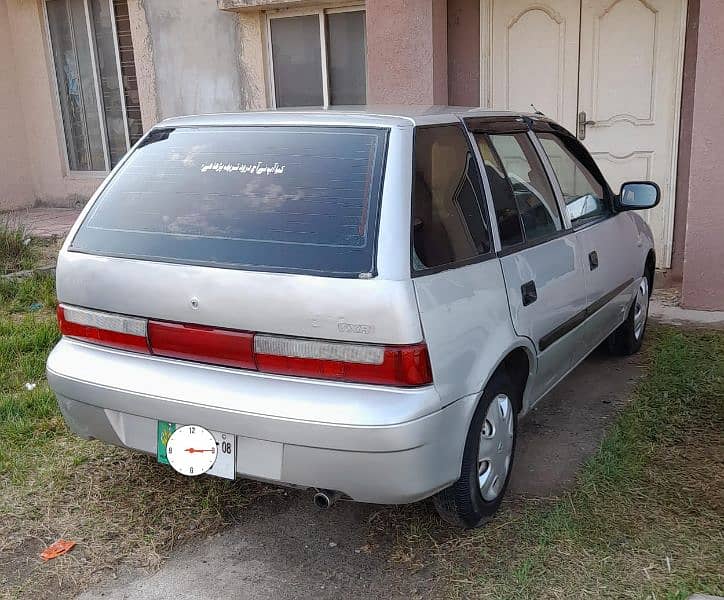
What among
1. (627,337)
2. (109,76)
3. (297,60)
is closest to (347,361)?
(627,337)

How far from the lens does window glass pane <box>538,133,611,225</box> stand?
386 cm

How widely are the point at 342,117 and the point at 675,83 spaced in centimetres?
465

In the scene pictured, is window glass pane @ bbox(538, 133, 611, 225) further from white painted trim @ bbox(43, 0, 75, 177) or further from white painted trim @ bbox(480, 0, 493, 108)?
white painted trim @ bbox(43, 0, 75, 177)

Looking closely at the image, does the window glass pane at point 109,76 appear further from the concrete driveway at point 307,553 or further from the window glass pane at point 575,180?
the concrete driveway at point 307,553

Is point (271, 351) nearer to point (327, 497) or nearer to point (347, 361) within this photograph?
point (347, 361)

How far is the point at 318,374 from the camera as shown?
2482mm

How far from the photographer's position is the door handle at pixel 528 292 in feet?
10.1

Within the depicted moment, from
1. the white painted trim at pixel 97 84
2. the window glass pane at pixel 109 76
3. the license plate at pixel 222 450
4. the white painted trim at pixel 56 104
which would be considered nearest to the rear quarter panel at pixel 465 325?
the license plate at pixel 222 450

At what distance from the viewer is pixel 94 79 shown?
10.6 m

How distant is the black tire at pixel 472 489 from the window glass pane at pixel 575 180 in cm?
125

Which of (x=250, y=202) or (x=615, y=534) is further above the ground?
(x=250, y=202)

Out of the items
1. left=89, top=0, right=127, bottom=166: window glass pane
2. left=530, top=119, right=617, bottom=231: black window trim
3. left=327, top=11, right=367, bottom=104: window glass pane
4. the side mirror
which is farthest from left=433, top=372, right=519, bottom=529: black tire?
left=89, top=0, right=127, bottom=166: window glass pane

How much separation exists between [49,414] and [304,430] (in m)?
2.26

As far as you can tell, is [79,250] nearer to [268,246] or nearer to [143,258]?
[143,258]
